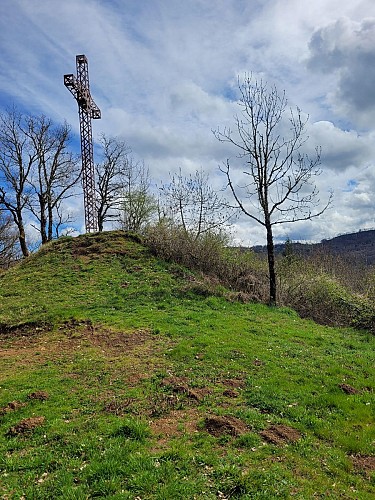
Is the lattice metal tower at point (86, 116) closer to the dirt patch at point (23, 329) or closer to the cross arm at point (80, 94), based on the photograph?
the cross arm at point (80, 94)

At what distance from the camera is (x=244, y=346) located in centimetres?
1031

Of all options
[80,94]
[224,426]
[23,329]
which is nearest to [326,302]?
[23,329]

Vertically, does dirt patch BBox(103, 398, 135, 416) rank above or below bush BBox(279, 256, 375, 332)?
below

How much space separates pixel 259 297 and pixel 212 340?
813 cm

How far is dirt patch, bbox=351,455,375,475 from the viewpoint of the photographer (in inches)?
210

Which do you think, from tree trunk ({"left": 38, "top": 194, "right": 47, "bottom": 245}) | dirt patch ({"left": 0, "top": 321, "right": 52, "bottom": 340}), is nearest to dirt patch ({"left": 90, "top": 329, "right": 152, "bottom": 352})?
dirt patch ({"left": 0, "top": 321, "right": 52, "bottom": 340})

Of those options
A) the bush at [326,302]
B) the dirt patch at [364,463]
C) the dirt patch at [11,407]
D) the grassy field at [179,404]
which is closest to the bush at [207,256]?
the bush at [326,302]

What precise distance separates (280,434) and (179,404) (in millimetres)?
1904

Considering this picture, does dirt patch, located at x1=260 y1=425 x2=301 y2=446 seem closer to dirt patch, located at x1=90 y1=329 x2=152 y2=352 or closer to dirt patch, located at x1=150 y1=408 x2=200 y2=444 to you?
dirt patch, located at x1=150 y1=408 x2=200 y2=444

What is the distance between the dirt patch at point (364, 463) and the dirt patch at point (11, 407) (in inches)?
229

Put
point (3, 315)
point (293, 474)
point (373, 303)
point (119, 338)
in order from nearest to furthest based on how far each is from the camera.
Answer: point (293, 474) → point (119, 338) → point (3, 315) → point (373, 303)

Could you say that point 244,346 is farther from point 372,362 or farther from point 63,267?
point 63,267

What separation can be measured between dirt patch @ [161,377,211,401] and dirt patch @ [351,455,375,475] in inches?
110

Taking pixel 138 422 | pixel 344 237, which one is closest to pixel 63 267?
pixel 138 422
